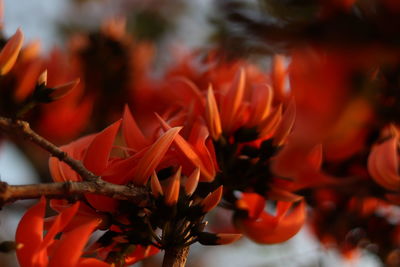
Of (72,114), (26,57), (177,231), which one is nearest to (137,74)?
(72,114)

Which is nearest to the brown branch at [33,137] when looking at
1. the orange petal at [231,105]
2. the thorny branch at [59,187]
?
the thorny branch at [59,187]

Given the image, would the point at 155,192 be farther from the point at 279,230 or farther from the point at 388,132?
the point at 388,132

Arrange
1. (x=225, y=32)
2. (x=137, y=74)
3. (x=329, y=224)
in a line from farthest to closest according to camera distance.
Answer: (x=137, y=74) → (x=329, y=224) → (x=225, y=32)

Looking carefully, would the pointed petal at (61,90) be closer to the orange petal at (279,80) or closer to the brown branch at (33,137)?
the brown branch at (33,137)

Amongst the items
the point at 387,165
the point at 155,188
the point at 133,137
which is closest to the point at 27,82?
the point at 133,137

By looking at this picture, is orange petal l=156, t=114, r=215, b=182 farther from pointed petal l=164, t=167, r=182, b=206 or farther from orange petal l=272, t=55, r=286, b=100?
orange petal l=272, t=55, r=286, b=100

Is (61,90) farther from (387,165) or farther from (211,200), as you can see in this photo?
(387,165)

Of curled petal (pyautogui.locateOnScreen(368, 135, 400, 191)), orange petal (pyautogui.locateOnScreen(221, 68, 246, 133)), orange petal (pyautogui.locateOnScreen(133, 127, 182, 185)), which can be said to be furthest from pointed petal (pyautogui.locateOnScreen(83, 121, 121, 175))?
curled petal (pyautogui.locateOnScreen(368, 135, 400, 191))
